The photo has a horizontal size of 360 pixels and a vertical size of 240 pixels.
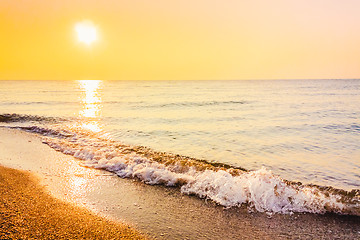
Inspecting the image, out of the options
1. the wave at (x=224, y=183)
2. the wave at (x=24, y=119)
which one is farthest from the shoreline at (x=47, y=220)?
the wave at (x=24, y=119)

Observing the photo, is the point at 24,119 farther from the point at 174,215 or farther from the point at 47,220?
the point at 174,215

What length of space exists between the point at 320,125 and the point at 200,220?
14660 mm

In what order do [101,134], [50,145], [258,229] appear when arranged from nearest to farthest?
[258,229]
[50,145]
[101,134]

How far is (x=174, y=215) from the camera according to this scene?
5137 millimetres

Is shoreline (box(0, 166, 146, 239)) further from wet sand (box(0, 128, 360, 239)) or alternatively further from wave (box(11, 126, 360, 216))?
wave (box(11, 126, 360, 216))

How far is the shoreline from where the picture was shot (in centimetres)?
420

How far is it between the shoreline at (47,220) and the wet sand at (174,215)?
292 millimetres

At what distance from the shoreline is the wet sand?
0.29 meters

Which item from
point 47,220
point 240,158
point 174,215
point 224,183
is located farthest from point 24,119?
point 174,215

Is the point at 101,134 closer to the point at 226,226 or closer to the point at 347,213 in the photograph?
the point at 226,226

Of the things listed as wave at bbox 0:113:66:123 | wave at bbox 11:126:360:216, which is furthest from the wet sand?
wave at bbox 0:113:66:123

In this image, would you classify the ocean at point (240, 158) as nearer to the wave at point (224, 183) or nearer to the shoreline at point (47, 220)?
the wave at point (224, 183)

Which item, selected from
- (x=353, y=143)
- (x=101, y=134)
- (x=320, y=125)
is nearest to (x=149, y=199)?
(x=101, y=134)

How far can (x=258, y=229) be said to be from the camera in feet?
15.5
